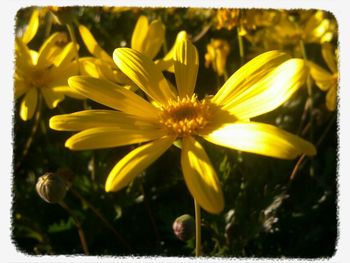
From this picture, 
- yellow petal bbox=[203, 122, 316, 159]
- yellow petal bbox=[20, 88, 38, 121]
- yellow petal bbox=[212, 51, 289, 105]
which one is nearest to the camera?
Result: yellow petal bbox=[203, 122, 316, 159]

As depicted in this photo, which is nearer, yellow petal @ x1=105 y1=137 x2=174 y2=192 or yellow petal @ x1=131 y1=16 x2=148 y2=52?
yellow petal @ x1=105 y1=137 x2=174 y2=192

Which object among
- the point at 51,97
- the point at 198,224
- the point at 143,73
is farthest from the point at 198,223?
the point at 51,97

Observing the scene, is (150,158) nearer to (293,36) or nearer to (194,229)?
(194,229)

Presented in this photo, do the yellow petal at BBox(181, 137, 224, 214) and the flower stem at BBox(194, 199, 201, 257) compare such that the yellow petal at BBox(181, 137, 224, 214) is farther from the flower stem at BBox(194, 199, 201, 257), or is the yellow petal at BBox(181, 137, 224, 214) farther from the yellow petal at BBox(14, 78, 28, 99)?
the yellow petal at BBox(14, 78, 28, 99)

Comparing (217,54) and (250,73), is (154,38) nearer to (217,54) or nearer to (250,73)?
(217,54)

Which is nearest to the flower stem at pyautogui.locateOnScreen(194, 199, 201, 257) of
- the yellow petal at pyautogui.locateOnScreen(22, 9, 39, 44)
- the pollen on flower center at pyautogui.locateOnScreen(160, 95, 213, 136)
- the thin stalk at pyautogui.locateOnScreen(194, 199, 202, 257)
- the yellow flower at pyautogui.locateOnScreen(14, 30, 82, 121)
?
the thin stalk at pyautogui.locateOnScreen(194, 199, 202, 257)

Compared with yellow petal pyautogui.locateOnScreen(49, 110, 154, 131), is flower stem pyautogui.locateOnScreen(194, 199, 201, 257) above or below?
below
